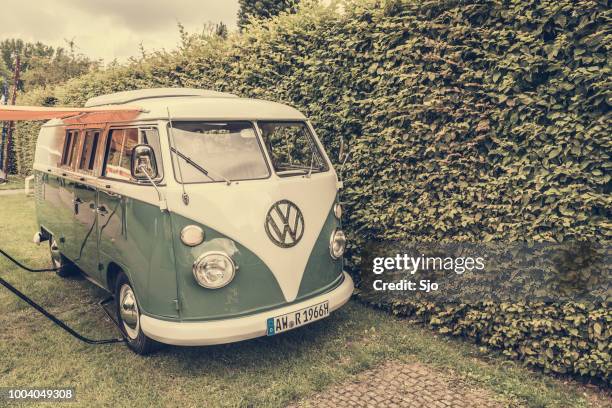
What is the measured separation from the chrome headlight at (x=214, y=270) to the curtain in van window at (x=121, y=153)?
118 cm

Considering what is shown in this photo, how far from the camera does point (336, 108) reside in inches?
221

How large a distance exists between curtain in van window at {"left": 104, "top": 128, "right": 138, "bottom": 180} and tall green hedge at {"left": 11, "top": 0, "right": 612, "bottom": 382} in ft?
7.88

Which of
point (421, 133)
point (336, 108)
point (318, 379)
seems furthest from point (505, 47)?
point (318, 379)

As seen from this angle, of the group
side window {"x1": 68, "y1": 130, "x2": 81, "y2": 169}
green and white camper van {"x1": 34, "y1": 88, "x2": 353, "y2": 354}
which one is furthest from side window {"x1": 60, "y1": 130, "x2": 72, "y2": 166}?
green and white camper van {"x1": 34, "y1": 88, "x2": 353, "y2": 354}

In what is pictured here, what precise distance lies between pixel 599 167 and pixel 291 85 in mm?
3900

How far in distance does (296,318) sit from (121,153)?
2.37 m

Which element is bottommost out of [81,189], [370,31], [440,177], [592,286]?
[592,286]

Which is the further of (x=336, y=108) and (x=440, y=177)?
(x=336, y=108)

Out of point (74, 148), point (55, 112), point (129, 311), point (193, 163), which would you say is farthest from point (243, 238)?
point (74, 148)

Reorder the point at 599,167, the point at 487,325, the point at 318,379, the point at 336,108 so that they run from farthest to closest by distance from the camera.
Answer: the point at 336,108 → the point at 487,325 → the point at 318,379 → the point at 599,167

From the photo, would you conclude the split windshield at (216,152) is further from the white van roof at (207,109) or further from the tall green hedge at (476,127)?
the tall green hedge at (476,127)

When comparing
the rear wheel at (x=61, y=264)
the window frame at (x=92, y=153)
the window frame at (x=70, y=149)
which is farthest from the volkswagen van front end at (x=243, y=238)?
the rear wheel at (x=61, y=264)

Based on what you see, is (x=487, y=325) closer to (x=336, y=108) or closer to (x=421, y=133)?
(x=421, y=133)

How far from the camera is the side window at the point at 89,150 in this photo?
16.7 ft
